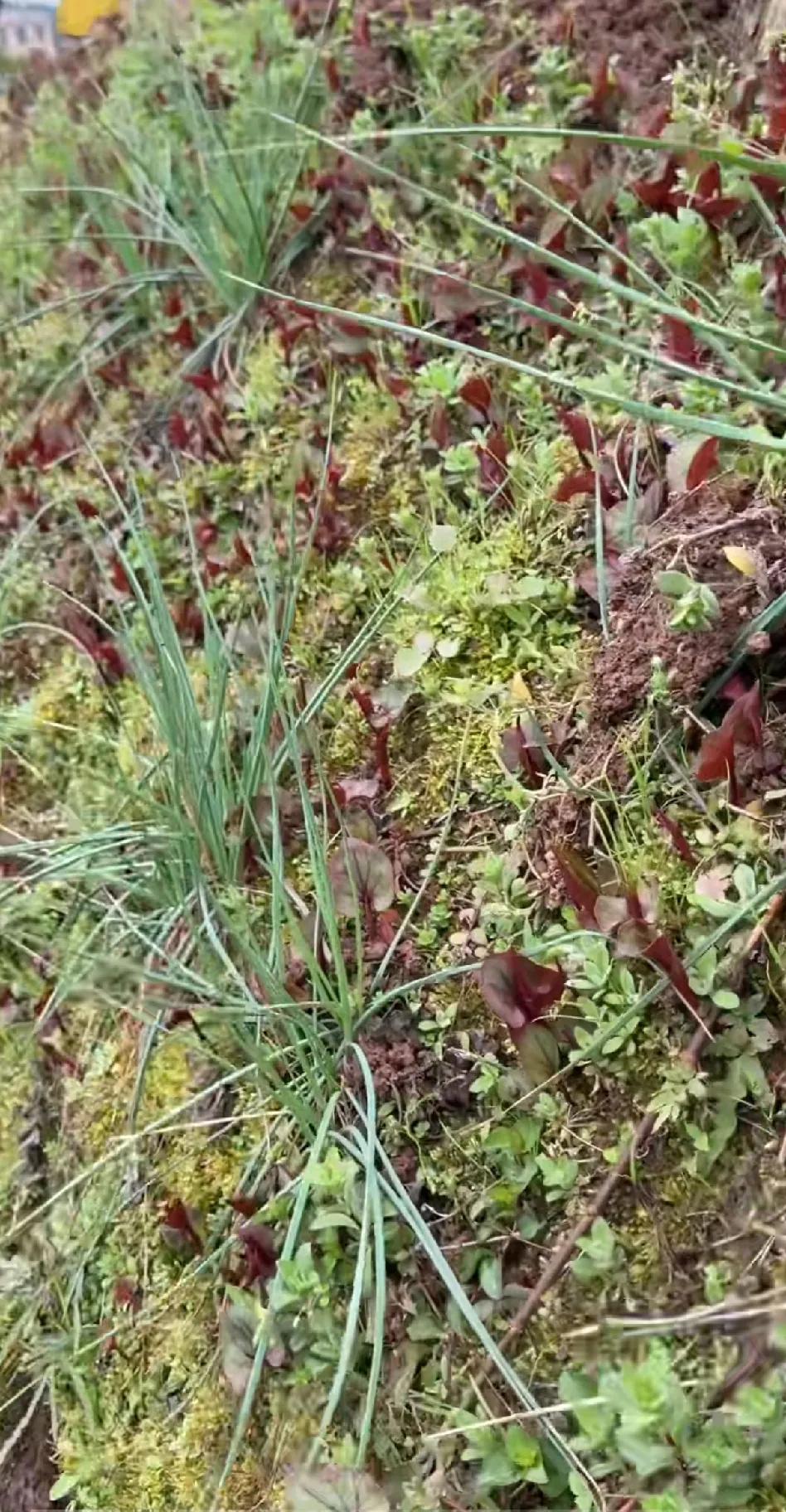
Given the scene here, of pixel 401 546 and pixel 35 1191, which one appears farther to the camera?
pixel 401 546

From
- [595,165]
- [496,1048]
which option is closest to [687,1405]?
[496,1048]

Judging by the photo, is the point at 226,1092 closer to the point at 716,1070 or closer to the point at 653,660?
the point at 716,1070

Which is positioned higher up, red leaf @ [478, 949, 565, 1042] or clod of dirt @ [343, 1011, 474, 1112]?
red leaf @ [478, 949, 565, 1042]

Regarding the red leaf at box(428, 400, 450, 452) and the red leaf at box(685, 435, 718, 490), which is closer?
the red leaf at box(685, 435, 718, 490)

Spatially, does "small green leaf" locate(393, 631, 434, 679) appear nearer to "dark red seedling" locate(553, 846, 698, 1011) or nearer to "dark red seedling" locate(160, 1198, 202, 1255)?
"dark red seedling" locate(553, 846, 698, 1011)

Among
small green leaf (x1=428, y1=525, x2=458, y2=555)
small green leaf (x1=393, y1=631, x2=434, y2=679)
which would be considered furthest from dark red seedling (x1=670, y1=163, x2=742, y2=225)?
small green leaf (x1=393, y1=631, x2=434, y2=679)

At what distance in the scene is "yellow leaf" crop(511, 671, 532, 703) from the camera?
1.69 meters

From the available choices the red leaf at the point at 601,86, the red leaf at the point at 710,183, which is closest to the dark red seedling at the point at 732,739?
the red leaf at the point at 710,183

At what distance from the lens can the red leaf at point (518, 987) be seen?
140 centimetres

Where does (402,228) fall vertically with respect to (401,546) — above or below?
above

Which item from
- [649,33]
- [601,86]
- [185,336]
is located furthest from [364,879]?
[649,33]

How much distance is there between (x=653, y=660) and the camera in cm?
151

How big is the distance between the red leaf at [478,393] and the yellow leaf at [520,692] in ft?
1.81

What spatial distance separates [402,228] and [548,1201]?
1881 millimetres
